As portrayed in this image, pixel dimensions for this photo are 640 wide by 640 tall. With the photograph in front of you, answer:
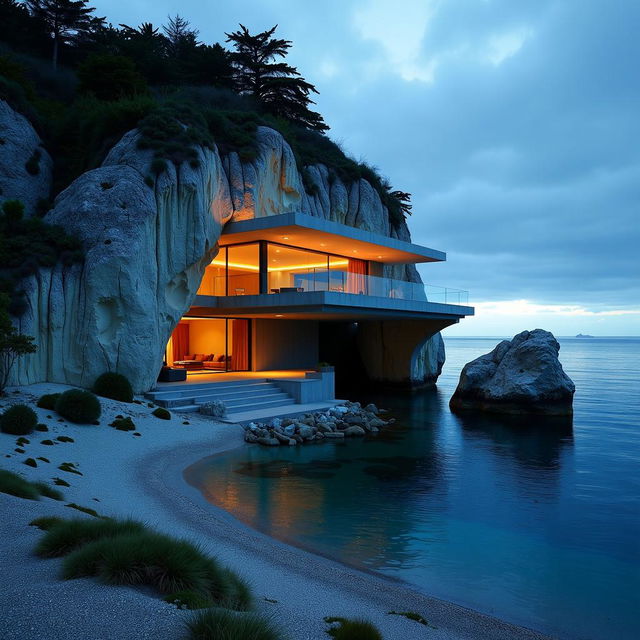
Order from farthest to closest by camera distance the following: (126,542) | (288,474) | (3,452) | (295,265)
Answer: (295,265), (288,474), (3,452), (126,542)

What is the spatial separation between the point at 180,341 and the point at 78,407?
46.2 feet

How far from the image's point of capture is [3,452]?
12.1 metres

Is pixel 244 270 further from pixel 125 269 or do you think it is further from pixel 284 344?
pixel 125 269

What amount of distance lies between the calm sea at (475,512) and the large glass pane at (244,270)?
10.4 metres

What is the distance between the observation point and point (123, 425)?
1644cm

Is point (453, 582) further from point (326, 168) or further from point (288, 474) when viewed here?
point (326, 168)

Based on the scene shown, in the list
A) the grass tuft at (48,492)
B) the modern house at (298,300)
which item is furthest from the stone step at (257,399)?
the grass tuft at (48,492)

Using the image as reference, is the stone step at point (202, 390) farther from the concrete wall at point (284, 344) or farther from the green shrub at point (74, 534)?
the green shrub at point (74, 534)

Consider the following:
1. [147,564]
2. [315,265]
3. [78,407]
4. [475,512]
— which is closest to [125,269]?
[78,407]

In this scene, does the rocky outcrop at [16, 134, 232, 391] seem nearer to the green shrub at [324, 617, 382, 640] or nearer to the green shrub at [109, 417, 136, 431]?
the green shrub at [109, 417, 136, 431]

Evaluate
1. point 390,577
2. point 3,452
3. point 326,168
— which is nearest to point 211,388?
point 3,452

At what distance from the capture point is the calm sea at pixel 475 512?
27.2 feet

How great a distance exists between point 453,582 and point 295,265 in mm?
22485

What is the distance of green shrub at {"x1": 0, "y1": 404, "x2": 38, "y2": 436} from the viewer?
13.8 meters
